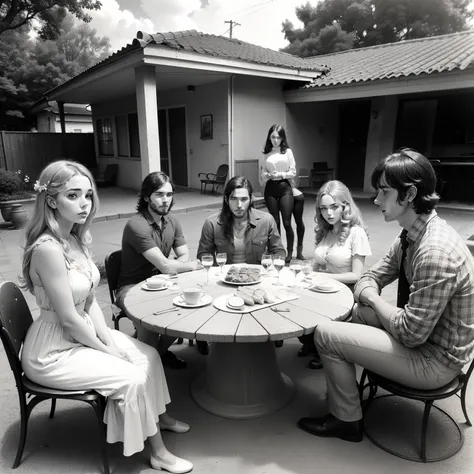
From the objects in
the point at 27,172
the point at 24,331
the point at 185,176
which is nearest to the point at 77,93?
the point at 27,172

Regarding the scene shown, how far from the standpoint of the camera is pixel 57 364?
1683 mm

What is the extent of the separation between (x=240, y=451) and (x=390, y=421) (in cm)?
84

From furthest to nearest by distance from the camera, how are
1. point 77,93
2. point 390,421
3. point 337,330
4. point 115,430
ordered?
point 77,93 → point 390,421 → point 337,330 → point 115,430

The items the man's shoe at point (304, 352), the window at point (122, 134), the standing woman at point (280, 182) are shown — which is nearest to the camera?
the man's shoe at point (304, 352)

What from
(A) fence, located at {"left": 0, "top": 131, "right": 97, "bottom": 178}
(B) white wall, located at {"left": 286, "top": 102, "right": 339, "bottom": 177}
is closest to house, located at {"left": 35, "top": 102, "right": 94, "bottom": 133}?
(A) fence, located at {"left": 0, "top": 131, "right": 97, "bottom": 178}

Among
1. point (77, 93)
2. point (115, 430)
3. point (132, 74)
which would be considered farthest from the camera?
point (77, 93)

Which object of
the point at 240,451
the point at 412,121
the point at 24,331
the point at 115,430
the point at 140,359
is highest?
the point at 412,121

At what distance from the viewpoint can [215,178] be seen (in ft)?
31.2

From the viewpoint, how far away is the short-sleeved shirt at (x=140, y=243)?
255 cm

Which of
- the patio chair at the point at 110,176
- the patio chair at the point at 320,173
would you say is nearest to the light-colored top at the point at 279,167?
the patio chair at the point at 320,173

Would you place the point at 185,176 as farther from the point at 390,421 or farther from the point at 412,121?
the point at 390,421

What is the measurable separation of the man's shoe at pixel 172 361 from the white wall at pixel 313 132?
333 inches

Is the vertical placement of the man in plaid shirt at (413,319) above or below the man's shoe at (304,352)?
above

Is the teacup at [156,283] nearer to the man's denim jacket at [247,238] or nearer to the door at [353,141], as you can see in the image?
the man's denim jacket at [247,238]
